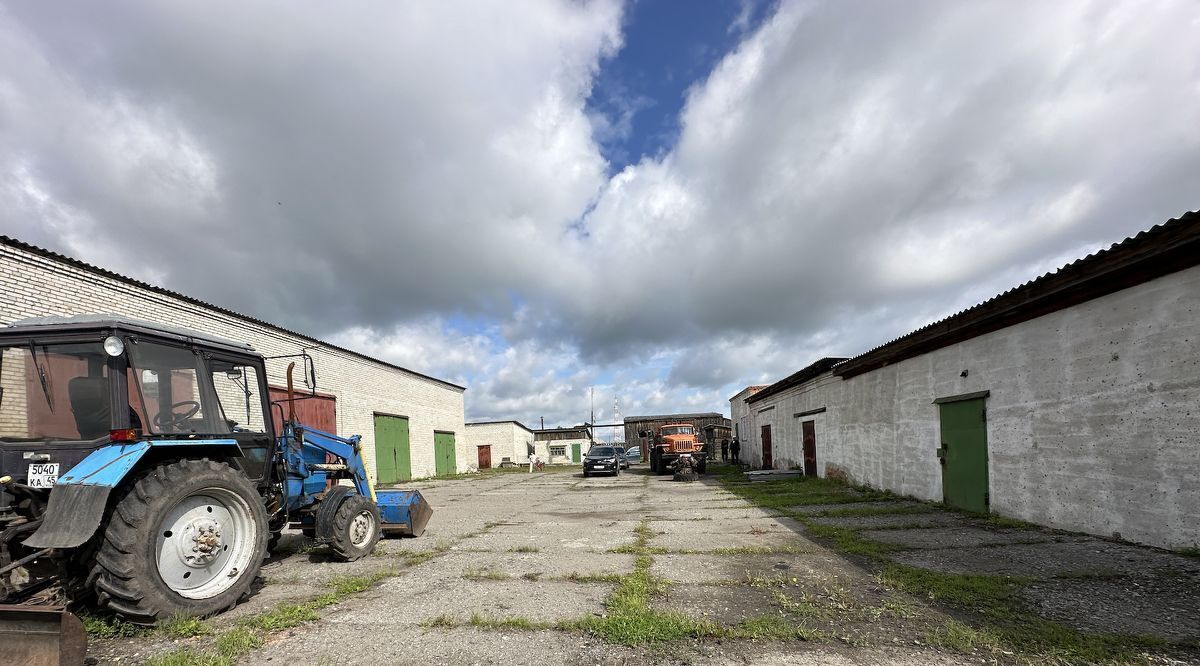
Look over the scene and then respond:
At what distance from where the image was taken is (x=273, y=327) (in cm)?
1490

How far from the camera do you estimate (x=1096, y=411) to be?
684 centimetres

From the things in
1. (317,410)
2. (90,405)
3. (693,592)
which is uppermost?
(90,405)

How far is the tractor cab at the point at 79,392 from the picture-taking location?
414cm

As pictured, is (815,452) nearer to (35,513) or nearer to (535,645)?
(535,645)

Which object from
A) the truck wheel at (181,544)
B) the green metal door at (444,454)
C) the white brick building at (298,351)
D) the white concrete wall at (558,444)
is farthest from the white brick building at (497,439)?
the truck wheel at (181,544)

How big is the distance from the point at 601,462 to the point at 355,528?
1789 centimetres

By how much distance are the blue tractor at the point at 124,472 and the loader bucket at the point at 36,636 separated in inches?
2.9

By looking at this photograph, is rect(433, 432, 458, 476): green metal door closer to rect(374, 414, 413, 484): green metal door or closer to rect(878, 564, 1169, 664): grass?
rect(374, 414, 413, 484): green metal door

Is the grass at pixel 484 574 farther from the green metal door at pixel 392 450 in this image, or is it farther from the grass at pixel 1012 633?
the green metal door at pixel 392 450

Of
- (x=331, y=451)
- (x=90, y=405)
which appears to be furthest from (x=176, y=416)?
(x=331, y=451)

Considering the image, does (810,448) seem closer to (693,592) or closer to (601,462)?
(601,462)

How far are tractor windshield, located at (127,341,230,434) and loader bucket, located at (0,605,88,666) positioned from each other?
1661mm

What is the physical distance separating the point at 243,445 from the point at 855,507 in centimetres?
1043

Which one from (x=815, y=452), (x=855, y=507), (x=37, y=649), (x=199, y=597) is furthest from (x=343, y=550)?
(x=815, y=452)
